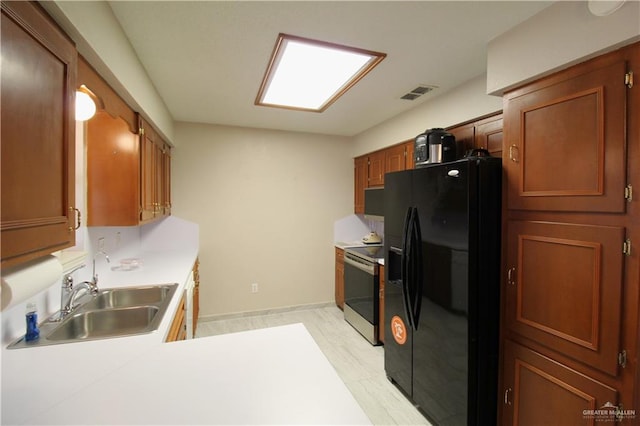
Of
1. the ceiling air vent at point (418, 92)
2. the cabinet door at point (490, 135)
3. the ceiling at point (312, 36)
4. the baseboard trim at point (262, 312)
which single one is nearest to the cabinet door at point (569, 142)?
the cabinet door at point (490, 135)

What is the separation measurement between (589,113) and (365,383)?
2.41 meters

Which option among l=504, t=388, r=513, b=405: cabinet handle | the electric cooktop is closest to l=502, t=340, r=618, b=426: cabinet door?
l=504, t=388, r=513, b=405: cabinet handle

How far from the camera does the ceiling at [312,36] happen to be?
1.44 meters

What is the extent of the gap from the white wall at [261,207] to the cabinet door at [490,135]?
90.8 inches

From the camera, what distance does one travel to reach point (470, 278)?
167cm

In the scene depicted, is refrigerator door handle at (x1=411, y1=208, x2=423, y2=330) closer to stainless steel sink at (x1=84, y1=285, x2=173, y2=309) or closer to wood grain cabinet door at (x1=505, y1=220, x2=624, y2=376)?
wood grain cabinet door at (x1=505, y1=220, x2=624, y2=376)

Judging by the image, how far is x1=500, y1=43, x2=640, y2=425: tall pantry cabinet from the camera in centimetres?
118

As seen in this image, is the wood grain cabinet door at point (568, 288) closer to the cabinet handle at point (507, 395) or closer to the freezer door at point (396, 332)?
the cabinet handle at point (507, 395)

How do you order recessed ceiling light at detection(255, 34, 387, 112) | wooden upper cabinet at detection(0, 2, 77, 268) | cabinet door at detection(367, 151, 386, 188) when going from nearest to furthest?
wooden upper cabinet at detection(0, 2, 77, 268) → recessed ceiling light at detection(255, 34, 387, 112) → cabinet door at detection(367, 151, 386, 188)

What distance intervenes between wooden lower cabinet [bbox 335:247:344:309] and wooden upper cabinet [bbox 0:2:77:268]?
3.25m

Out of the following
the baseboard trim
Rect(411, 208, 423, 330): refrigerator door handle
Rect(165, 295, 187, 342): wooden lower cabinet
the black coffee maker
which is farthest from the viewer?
the baseboard trim

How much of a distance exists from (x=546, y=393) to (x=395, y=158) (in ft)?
7.99

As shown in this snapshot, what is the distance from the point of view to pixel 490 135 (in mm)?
2084

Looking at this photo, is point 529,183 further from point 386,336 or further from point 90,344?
point 90,344
